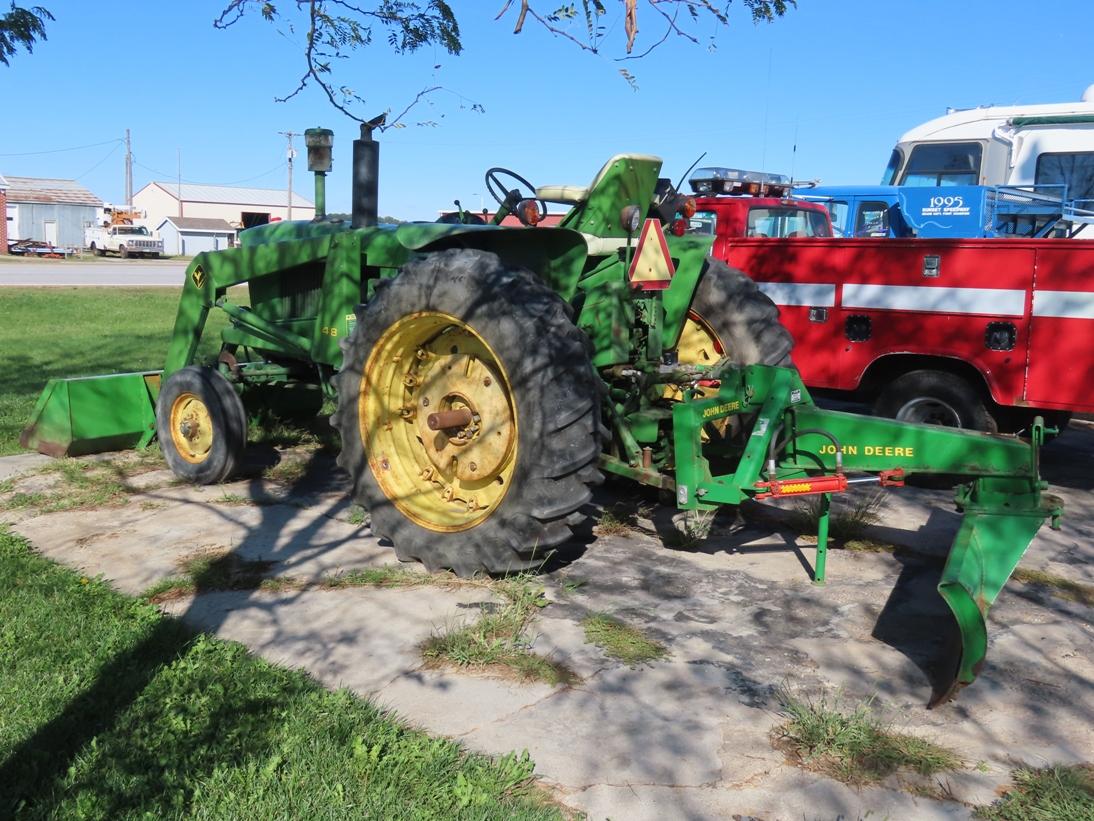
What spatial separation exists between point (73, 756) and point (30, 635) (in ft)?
3.32

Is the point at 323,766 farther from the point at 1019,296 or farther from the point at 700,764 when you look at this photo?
the point at 1019,296

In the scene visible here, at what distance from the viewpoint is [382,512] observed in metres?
4.94

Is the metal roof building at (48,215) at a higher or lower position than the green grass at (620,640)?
higher

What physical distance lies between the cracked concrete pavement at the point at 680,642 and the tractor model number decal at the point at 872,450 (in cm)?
65

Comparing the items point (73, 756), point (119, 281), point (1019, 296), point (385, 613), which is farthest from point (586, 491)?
point (119, 281)

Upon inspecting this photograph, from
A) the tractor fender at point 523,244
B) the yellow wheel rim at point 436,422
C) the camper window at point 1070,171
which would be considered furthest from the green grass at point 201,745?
the camper window at point 1070,171

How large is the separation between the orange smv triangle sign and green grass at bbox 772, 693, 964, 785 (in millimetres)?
2320

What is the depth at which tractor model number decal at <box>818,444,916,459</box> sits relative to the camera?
4.45m

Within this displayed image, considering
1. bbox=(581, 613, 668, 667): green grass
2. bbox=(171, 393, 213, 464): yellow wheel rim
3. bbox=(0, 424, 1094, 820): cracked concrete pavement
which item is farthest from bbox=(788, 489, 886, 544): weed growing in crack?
bbox=(171, 393, 213, 464): yellow wheel rim

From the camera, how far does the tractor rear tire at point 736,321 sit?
5.63 m

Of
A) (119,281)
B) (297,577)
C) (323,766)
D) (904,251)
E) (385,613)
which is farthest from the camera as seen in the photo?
(119,281)

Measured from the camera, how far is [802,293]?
7.71 meters

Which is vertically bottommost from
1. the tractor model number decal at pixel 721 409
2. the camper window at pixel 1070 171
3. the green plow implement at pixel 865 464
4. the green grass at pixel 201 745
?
the green grass at pixel 201 745

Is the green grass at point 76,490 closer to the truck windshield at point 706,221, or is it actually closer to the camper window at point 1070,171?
the truck windshield at point 706,221
